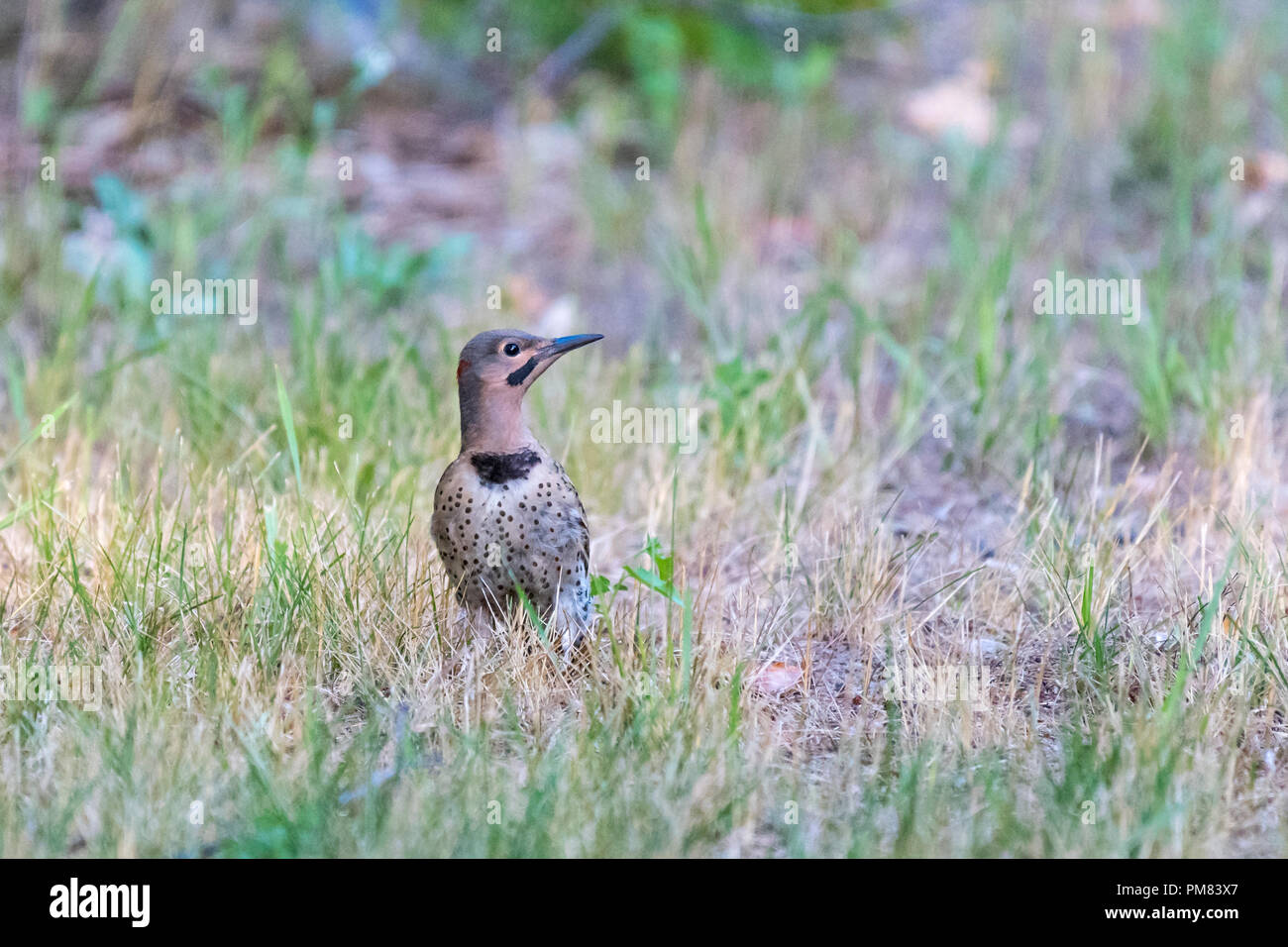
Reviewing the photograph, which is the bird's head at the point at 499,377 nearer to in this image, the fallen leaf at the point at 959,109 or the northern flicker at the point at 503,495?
the northern flicker at the point at 503,495

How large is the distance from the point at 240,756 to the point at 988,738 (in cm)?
176

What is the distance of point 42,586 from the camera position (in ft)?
14.2

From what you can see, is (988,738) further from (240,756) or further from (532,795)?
(240,756)

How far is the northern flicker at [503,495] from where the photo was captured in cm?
411

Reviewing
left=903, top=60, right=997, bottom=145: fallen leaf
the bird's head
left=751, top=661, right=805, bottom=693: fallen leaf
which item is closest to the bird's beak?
the bird's head

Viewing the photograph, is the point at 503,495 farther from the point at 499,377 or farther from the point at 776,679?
the point at 776,679

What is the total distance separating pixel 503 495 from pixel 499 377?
1.00 feet

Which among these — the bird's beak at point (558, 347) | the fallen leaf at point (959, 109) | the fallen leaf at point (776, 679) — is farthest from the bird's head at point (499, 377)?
the fallen leaf at point (959, 109)

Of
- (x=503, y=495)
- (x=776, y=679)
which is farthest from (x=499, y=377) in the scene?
(x=776, y=679)

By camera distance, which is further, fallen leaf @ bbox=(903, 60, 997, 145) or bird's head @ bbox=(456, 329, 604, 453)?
fallen leaf @ bbox=(903, 60, 997, 145)

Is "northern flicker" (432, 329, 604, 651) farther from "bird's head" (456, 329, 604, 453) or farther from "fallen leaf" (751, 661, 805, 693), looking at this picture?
"fallen leaf" (751, 661, 805, 693)

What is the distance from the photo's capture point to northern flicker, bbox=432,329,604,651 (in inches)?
162

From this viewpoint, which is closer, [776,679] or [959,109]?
Answer: [776,679]

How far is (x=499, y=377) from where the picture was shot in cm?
412
